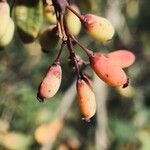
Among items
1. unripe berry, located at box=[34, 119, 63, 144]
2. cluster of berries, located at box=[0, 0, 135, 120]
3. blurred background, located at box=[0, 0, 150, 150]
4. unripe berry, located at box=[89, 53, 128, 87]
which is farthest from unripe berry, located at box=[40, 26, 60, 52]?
unripe berry, located at box=[34, 119, 63, 144]

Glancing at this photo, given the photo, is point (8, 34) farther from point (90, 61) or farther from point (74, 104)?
point (74, 104)

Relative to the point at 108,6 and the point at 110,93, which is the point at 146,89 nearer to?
the point at 110,93

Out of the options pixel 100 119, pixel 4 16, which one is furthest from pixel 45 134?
pixel 4 16

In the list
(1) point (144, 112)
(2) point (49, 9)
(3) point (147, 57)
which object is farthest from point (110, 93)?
(2) point (49, 9)

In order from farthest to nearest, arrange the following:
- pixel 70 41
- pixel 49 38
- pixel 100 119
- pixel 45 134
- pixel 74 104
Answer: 1. pixel 74 104
2. pixel 100 119
3. pixel 45 134
4. pixel 49 38
5. pixel 70 41

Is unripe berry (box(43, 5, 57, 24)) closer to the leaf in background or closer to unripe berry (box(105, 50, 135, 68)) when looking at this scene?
the leaf in background

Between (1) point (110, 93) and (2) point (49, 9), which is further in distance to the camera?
(1) point (110, 93)
